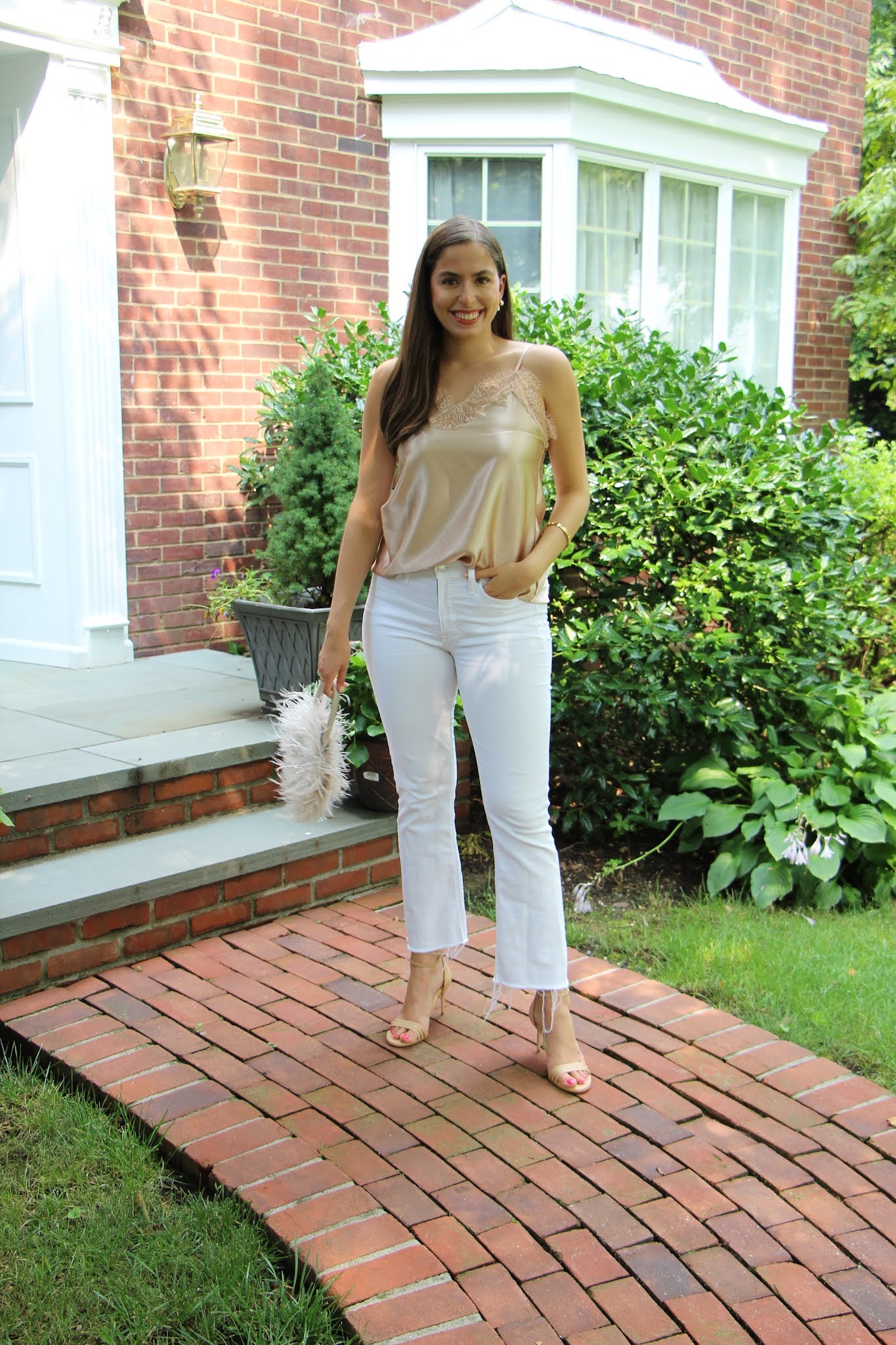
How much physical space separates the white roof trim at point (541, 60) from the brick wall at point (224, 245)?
0.13 m

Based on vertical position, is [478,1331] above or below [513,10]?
below

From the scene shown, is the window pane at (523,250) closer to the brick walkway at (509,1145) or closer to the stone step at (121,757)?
the stone step at (121,757)

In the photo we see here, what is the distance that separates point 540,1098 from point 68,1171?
101 centimetres

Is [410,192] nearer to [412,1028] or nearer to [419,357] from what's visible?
[419,357]

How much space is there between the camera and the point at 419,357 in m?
2.64

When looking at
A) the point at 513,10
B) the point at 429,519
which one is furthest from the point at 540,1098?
the point at 513,10

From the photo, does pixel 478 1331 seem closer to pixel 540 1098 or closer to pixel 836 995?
pixel 540 1098

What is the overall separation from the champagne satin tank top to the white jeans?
2.6 inches

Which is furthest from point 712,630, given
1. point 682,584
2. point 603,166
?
point 603,166

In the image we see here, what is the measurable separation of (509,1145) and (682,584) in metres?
2.29

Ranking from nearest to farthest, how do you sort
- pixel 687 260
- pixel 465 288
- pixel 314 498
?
1. pixel 465 288
2. pixel 314 498
3. pixel 687 260

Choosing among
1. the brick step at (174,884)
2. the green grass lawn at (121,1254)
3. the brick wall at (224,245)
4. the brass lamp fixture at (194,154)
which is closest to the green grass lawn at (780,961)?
the brick step at (174,884)

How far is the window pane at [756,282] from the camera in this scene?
27.5ft

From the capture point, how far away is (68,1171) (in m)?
2.49
